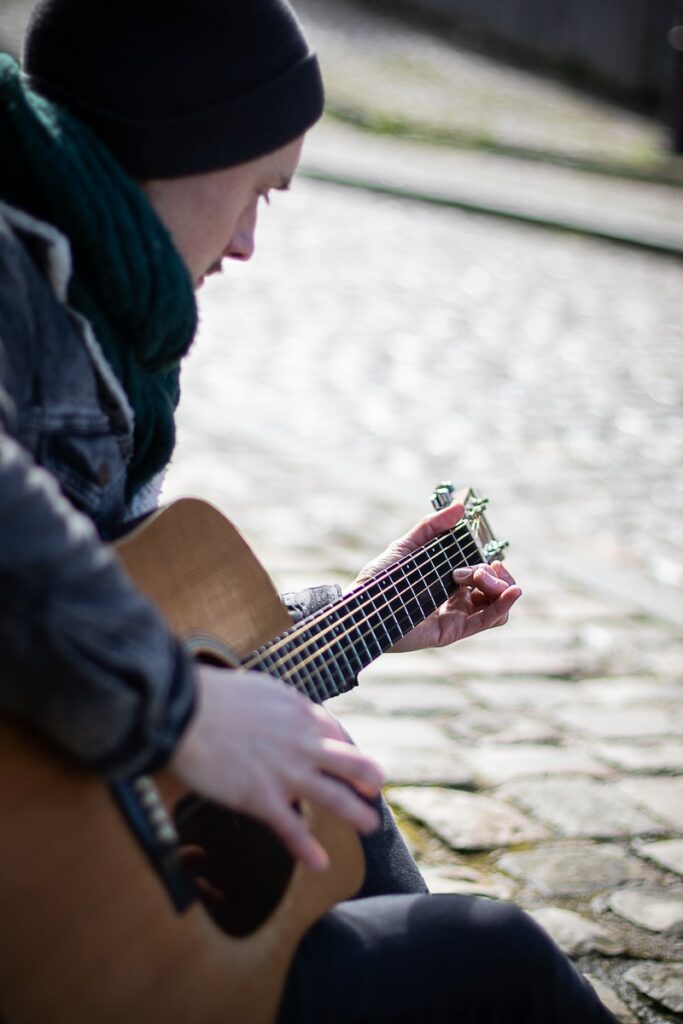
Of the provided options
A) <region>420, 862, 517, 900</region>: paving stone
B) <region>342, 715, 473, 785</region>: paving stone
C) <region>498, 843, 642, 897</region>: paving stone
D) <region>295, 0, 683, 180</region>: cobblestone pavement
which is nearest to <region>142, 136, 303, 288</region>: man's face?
<region>420, 862, 517, 900</region>: paving stone

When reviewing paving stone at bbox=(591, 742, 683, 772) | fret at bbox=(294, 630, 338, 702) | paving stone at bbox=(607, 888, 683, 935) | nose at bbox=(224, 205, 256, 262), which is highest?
nose at bbox=(224, 205, 256, 262)

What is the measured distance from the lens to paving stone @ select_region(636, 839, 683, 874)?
3.28 metres

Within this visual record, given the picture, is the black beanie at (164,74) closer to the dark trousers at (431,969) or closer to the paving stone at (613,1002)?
the dark trousers at (431,969)

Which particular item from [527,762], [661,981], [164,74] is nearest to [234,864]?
[164,74]

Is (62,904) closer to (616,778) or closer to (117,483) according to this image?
(117,483)

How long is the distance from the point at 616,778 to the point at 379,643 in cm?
165

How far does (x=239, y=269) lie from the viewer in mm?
10594

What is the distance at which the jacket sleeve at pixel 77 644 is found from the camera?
150 cm

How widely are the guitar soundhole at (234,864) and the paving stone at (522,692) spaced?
2.19 meters

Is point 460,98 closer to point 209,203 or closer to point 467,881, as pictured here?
point 467,881

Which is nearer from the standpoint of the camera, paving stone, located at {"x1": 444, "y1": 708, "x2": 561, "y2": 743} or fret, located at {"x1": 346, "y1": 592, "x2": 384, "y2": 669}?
fret, located at {"x1": 346, "y1": 592, "x2": 384, "y2": 669}

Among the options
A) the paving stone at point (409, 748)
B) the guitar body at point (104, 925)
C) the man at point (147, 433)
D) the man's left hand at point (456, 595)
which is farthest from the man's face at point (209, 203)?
the paving stone at point (409, 748)

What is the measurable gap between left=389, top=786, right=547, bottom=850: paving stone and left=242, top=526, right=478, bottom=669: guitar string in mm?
1003

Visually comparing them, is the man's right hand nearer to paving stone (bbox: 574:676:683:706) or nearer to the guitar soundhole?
the guitar soundhole
